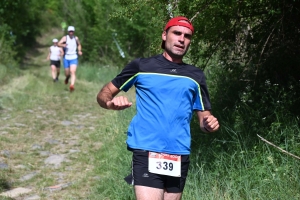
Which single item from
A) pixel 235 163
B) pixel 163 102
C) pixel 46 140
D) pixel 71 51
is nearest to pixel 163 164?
pixel 163 102

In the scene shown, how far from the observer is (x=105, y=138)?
8586 mm

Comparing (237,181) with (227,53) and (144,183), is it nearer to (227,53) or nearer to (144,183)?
(144,183)

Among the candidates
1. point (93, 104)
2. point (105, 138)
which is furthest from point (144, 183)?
point (93, 104)

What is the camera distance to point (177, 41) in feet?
12.2

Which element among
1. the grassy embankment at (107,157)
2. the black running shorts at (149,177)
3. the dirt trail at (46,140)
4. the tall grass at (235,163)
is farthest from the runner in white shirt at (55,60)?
the black running shorts at (149,177)

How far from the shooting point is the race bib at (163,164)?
3.56 meters

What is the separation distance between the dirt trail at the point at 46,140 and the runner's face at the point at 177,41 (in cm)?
279

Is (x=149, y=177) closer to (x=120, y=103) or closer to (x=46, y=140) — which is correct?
(x=120, y=103)

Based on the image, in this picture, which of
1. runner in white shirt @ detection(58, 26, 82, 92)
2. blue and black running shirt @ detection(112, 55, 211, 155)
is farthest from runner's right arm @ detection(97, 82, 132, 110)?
runner in white shirt @ detection(58, 26, 82, 92)

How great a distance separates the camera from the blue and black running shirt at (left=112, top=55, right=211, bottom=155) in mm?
3590

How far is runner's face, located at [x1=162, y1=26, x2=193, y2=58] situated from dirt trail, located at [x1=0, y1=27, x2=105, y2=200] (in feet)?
9.14

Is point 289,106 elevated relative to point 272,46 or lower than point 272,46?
lower

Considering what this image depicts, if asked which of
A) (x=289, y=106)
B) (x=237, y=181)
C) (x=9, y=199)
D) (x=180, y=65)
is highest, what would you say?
(x=180, y=65)

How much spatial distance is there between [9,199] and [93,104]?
7.20 m
